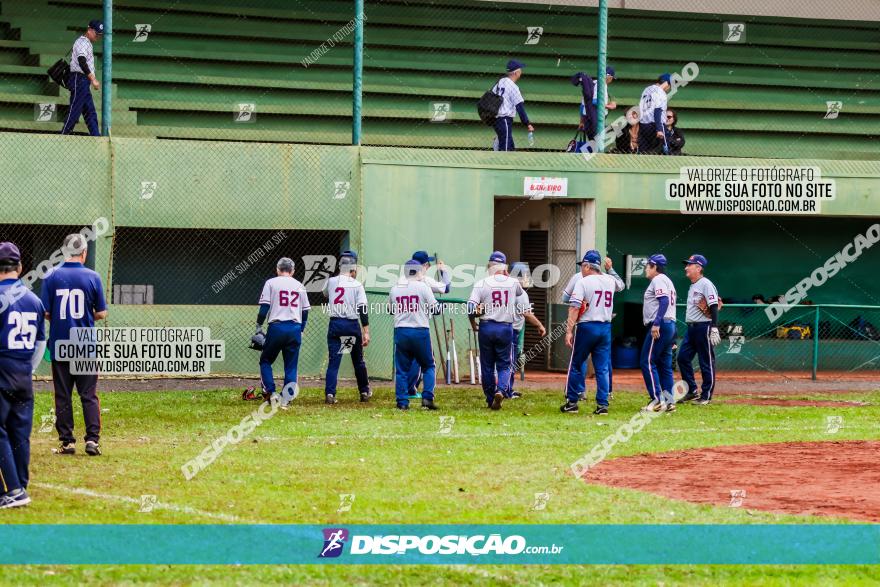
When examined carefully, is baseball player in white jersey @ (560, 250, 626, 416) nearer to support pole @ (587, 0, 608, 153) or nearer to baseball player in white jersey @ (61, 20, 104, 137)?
support pole @ (587, 0, 608, 153)

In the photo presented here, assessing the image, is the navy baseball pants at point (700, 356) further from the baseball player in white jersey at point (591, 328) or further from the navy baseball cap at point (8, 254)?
the navy baseball cap at point (8, 254)

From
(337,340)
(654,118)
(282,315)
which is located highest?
(654,118)

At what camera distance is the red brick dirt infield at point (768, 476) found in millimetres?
10016

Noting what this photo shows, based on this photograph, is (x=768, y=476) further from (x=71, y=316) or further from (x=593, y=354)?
(x=71, y=316)

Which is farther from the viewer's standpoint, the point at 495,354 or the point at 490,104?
the point at 490,104

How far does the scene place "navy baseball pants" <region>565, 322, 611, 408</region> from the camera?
15.8 metres

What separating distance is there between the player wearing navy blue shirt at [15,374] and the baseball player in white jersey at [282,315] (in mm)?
6322

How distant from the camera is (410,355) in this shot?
53.5ft

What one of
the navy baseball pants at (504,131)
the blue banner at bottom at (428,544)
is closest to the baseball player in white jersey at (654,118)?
the navy baseball pants at (504,131)

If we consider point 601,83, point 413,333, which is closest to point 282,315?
point 413,333

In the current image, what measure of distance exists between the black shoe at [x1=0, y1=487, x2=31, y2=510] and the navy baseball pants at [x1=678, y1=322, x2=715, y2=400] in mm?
10654

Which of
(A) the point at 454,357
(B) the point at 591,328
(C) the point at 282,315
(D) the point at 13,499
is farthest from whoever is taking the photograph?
(A) the point at 454,357

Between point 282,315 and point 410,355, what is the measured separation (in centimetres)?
174

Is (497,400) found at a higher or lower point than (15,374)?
lower
